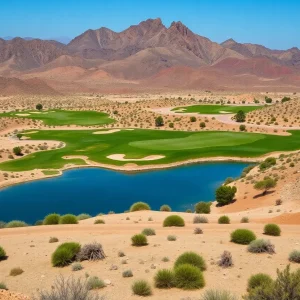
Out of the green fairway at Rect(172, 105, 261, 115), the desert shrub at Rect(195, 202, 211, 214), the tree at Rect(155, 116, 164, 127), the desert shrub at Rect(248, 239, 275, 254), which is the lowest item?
the desert shrub at Rect(195, 202, 211, 214)

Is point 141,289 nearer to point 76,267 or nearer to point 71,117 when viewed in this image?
point 76,267

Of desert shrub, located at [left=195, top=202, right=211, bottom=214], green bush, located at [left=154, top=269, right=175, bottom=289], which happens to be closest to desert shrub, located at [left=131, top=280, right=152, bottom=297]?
green bush, located at [left=154, top=269, right=175, bottom=289]

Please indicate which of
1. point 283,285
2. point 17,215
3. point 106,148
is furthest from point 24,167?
point 283,285

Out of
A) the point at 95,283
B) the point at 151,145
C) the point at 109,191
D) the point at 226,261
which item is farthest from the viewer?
the point at 151,145

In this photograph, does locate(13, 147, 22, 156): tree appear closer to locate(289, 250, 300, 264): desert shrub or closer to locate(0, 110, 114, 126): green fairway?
locate(0, 110, 114, 126): green fairway

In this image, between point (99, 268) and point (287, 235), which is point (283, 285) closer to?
point (99, 268)

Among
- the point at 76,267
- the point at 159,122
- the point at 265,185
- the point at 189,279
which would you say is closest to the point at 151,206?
the point at 265,185

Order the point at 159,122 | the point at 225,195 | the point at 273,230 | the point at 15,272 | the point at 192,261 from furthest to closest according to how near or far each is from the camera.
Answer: the point at 159,122 → the point at 225,195 → the point at 273,230 → the point at 15,272 → the point at 192,261
